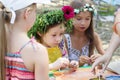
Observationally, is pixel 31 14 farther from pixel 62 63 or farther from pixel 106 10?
pixel 106 10

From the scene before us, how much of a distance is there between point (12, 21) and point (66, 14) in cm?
52

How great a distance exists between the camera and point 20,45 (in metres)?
1.29

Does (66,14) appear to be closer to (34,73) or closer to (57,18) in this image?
(57,18)

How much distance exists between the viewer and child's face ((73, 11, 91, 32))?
7.79 ft

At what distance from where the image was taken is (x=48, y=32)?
1924 millimetres

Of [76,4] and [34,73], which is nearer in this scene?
[34,73]

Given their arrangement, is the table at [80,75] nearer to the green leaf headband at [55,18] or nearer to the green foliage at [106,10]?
the green leaf headband at [55,18]

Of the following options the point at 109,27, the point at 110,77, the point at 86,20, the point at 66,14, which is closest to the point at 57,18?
the point at 66,14

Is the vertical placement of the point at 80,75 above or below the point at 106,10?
below

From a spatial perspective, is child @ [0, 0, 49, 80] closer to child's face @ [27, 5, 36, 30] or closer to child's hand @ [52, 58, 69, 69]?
child's face @ [27, 5, 36, 30]

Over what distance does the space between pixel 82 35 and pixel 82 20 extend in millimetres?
180

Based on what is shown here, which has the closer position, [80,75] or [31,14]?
[31,14]

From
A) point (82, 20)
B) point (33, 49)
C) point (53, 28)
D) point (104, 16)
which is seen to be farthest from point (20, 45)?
point (104, 16)

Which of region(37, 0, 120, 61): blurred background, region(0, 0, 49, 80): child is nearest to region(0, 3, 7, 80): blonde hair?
region(0, 0, 49, 80): child
